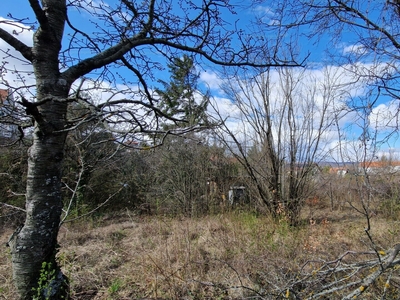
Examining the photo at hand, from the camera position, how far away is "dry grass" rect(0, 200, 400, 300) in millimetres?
2889

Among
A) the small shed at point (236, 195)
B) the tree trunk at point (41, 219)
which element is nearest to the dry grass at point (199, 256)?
the tree trunk at point (41, 219)

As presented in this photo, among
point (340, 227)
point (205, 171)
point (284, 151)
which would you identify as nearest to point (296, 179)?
point (284, 151)

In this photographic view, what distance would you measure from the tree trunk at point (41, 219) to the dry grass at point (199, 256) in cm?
85

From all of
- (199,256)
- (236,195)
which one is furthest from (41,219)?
(236,195)

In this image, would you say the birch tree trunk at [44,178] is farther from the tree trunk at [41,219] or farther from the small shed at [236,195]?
the small shed at [236,195]

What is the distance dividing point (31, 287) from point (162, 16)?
291 centimetres

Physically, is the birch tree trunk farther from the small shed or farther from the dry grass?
the small shed

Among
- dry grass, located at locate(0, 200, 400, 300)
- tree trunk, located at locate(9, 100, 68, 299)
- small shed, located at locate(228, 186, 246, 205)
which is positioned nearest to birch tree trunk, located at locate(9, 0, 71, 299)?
tree trunk, located at locate(9, 100, 68, 299)

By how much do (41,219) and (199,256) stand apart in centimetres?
233

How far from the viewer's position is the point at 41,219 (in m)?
2.00

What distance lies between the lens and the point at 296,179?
5.74 m

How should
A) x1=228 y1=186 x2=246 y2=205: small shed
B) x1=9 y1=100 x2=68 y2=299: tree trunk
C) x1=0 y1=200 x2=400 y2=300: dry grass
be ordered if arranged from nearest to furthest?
x1=9 y1=100 x2=68 y2=299: tree trunk → x1=0 y1=200 x2=400 y2=300: dry grass → x1=228 y1=186 x2=246 y2=205: small shed

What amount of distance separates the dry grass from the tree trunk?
2.80 feet

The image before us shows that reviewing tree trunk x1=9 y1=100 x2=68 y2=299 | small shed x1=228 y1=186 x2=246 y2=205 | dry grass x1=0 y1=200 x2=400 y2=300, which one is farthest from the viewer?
small shed x1=228 y1=186 x2=246 y2=205
